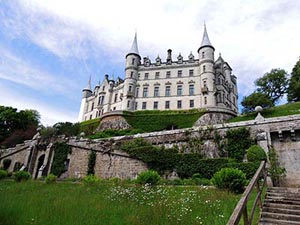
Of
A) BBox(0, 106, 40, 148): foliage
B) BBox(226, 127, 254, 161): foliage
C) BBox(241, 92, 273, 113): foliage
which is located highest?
BBox(241, 92, 273, 113): foliage

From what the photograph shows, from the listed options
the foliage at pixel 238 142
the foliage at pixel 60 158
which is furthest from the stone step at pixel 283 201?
the foliage at pixel 60 158

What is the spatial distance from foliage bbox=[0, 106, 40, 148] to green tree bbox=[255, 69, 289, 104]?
4133cm

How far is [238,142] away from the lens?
16188 mm

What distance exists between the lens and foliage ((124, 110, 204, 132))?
109 ft

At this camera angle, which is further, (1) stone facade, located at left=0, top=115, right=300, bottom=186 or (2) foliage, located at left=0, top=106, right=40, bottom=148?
(2) foliage, located at left=0, top=106, right=40, bottom=148

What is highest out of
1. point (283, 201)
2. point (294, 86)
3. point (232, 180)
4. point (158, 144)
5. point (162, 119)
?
point (294, 86)

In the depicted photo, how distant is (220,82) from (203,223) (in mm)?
40444

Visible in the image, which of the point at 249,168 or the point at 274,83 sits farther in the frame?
the point at 274,83

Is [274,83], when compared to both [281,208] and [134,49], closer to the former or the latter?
[134,49]

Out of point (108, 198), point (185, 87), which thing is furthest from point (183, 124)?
point (108, 198)

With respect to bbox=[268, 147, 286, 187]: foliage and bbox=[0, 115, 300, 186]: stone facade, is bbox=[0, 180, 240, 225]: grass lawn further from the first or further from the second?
bbox=[0, 115, 300, 186]: stone facade

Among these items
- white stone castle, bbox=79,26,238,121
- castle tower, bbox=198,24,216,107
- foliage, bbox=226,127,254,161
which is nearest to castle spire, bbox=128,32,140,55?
white stone castle, bbox=79,26,238,121

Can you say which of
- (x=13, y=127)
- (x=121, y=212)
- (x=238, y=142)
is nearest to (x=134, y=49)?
(x=13, y=127)

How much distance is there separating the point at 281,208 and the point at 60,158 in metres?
22.5
